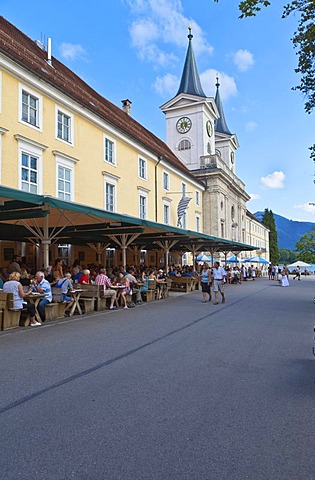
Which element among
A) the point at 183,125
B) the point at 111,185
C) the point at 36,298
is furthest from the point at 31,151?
the point at 183,125

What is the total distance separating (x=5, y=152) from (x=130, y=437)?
1462 cm

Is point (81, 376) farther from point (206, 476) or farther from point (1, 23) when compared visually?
point (1, 23)

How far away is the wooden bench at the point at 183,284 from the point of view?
72.3 feet


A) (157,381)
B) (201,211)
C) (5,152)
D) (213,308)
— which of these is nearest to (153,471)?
(157,381)

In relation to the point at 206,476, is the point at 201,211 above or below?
above

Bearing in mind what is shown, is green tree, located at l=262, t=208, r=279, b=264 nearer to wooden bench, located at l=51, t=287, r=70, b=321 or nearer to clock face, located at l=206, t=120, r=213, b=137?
clock face, located at l=206, t=120, r=213, b=137

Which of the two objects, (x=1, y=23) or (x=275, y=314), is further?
(x=1, y=23)

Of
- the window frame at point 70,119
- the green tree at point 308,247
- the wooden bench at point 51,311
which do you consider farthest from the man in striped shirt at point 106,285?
the green tree at point 308,247

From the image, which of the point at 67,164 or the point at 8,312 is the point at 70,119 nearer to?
the point at 67,164

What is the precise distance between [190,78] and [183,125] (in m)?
6.98

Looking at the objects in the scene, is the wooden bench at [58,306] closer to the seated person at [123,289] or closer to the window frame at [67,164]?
the seated person at [123,289]

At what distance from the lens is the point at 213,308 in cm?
1415

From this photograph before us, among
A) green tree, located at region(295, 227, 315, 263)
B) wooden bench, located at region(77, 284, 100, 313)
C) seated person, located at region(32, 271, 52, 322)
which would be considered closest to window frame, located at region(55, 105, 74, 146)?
wooden bench, located at region(77, 284, 100, 313)

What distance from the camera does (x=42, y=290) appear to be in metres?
10.0
